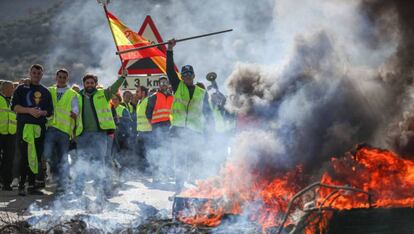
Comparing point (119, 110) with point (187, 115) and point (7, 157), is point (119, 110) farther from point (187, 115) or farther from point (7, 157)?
point (187, 115)

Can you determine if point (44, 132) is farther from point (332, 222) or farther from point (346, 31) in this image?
point (332, 222)

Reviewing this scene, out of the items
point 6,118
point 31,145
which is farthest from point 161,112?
point 31,145

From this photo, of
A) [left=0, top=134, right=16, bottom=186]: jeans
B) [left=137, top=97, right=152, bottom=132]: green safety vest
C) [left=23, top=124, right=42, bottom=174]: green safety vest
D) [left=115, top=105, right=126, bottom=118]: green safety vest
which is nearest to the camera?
[left=23, top=124, right=42, bottom=174]: green safety vest

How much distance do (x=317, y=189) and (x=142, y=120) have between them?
7376 millimetres

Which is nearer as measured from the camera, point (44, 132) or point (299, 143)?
point (299, 143)

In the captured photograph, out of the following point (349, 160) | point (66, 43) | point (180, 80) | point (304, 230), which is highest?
point (66, 43)

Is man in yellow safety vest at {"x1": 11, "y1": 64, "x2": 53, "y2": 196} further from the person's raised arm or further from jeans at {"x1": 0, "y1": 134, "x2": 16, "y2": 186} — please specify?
the person's raised arm

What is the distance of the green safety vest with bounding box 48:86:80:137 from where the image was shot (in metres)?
9.41

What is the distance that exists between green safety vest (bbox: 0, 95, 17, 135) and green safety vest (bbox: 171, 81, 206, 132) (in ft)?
10.4

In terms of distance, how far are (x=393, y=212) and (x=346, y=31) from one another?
2746 millimetres

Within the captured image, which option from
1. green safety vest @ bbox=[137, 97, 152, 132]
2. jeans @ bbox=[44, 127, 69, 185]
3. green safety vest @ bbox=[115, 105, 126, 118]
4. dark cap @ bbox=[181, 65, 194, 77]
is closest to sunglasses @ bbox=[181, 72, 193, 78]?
dark cap @ bbox=[181, 65, 194, 77]

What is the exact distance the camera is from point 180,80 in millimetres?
9016

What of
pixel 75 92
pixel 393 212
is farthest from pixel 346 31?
pixel 75 92

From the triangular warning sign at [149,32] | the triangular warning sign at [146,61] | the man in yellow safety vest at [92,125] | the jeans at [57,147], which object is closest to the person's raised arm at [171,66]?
the man in yellow safety vest at [92,125]
